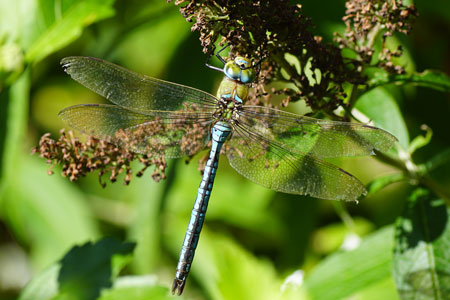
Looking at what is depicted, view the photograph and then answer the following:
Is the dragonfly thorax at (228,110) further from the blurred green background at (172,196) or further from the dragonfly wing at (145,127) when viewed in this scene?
the blurred green background at (172,196)

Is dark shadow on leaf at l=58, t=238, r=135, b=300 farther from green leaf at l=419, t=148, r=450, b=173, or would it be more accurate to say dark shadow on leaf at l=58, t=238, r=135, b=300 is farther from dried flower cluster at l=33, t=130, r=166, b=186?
green leaf at l=419, t=148, r=450, b=173

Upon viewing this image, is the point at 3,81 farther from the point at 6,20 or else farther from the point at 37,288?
the point at 37,288

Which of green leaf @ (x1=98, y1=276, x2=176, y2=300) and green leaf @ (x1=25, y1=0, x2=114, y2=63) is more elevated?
green leaf @ (x1=25, y1=0, x2=114, y2=63)

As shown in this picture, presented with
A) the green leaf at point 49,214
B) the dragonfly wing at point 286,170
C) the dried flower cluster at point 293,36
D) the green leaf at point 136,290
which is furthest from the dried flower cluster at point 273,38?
the green leaf at point 49,214

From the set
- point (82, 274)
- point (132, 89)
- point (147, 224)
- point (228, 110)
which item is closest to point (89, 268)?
point (82, 274)

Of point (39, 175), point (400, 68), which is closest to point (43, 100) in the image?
point (39, 175)

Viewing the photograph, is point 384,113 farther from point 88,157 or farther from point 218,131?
point 88,157

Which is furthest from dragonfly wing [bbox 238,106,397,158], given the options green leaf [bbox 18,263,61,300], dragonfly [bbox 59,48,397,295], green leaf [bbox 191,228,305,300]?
green leaf [bbox 18,263,61,300]
